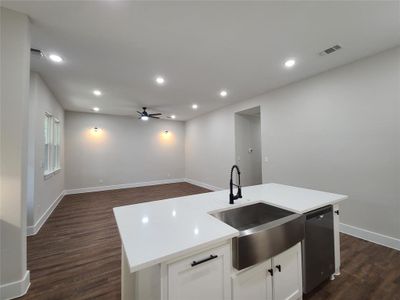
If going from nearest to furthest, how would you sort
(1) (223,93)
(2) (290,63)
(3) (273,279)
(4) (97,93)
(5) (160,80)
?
(3) (273,279)
(2) (290,63)
(5) (160,80)
(4) (97,93)
(1) (223,93)

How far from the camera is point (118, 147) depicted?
6.62 meters

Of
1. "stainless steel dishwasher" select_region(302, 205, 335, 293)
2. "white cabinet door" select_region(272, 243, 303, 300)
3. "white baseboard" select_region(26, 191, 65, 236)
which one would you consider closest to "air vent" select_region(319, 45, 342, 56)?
"stainless steel dishwasher" select_region(302, 205, 335, 293)

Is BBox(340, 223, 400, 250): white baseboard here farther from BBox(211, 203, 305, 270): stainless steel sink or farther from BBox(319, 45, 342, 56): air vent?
BBox(319, 45, 342, 56): air vent

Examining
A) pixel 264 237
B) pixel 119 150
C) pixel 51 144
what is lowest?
pixel 264 237

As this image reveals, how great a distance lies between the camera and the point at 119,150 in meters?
6.64

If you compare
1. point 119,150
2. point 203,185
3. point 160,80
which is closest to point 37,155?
point 160,80

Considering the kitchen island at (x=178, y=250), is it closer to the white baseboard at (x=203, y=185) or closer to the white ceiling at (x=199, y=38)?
the white ceiling at (x=199, y=38)

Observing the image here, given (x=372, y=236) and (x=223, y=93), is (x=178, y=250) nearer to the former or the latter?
(x=372, y=236)

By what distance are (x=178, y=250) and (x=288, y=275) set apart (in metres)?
1.12

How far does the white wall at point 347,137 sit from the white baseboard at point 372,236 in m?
0.07

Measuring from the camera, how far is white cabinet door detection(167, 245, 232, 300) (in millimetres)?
919

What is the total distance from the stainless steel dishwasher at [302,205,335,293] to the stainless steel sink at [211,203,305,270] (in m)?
0.22

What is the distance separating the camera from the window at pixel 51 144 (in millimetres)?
3789

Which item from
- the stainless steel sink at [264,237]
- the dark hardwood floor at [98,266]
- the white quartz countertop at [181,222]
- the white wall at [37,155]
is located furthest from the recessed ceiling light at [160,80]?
the dark hardwood floor at [98,266]
